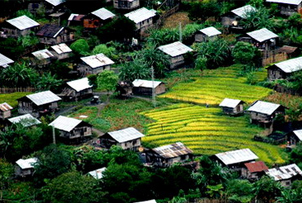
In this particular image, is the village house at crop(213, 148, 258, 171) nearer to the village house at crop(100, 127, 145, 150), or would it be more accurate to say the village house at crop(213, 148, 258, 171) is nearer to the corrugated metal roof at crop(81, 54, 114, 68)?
the village house at crop(100, 127, 145, 150)

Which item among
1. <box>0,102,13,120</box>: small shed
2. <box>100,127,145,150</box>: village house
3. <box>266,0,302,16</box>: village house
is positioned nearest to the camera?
<box>100,127,145,150</box>: village house

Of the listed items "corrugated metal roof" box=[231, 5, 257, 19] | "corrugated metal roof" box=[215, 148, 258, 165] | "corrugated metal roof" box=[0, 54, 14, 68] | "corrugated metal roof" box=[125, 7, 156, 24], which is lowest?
"corrugated metal roof" box=[215, 148, 258, 165]

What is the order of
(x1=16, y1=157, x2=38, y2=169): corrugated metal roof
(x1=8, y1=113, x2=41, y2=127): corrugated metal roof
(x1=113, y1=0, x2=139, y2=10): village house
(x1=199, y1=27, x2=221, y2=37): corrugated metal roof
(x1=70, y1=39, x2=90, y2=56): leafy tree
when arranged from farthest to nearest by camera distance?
(x1=113, y1=0, x2=139, y2=10): village house < (x1=199, y1=27, x2=221, y2=37): corrugated metal roof < (x1=70, y1=39, x2=90, y2=56): leafy tree < (x1=8, y1=113, x2=41, y2=127): corrugated metal roof < (x1=16, y1=157, x2=38, y2=169): corrugated metal roof

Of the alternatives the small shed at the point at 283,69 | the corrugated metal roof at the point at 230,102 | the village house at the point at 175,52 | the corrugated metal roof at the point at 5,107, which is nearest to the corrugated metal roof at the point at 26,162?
the corrugated metal roof at the point at 5,107

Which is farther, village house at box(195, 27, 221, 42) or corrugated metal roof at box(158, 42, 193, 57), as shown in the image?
village house at box(195, 27, 221, 42)

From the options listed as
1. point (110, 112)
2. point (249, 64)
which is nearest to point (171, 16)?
point (249, 64)

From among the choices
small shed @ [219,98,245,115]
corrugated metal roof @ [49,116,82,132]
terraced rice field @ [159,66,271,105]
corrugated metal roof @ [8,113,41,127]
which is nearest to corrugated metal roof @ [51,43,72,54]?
terraced rice field @ [159,66,271,105]

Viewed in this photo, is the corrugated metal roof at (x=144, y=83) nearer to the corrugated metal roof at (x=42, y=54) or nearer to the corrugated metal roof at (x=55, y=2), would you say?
Answer: the corrugated metal roof at (x=42, y=54)

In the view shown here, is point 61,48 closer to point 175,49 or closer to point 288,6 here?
point 175,49
